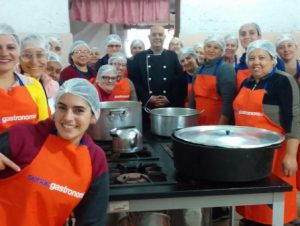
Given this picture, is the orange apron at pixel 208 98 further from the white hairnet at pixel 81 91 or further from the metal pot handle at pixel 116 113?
the white hairnet at pixel 81 91

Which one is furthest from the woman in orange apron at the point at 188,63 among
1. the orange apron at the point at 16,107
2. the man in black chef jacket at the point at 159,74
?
the orange apron at the point at 16,107

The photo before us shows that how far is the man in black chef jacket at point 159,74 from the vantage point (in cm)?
269

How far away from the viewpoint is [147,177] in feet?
4.49

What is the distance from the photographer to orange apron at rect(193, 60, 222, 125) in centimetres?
224

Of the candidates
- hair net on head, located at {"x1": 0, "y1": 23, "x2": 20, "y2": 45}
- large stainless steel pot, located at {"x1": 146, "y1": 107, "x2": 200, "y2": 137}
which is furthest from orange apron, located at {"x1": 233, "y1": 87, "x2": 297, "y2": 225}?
hair net on head, located at {"x1": 0, "y1": 23, "x2": 20, "y2": 45}

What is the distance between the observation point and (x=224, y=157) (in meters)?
1.23

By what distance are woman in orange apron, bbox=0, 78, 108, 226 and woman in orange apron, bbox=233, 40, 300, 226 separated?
879 mm

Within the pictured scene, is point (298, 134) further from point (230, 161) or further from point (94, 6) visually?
point (94, 6)

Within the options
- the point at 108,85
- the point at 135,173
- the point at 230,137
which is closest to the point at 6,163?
the point at 135,173

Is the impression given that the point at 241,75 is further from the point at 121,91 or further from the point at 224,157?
the point at 224,157

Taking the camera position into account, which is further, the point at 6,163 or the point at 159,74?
the point at 159,74

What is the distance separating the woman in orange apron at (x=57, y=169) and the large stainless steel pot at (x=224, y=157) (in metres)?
0.30

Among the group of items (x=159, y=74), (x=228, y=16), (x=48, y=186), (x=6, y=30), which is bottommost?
(x=48, y=186)

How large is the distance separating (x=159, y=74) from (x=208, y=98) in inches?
21.5
